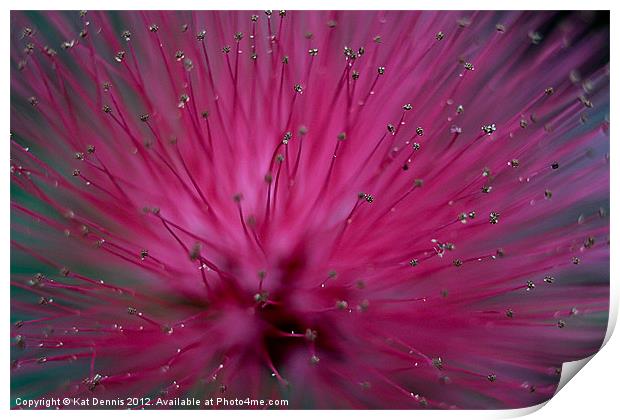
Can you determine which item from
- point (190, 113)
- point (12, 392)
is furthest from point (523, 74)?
point (12, 392)

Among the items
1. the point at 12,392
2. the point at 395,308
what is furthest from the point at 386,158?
the point at 12,392

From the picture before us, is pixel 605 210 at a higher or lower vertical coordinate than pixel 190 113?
lower

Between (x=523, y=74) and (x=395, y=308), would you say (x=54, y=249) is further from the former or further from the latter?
(x=523, y=74)

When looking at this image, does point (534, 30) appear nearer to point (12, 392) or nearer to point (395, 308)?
point (395, 308)

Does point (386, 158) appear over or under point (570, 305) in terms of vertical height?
over
